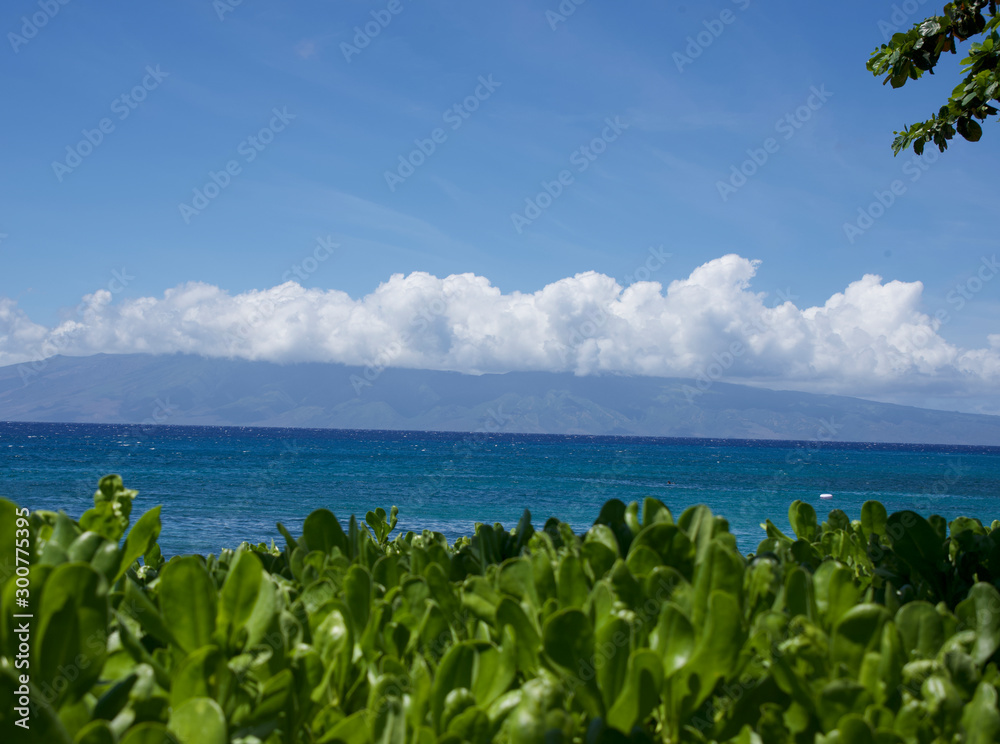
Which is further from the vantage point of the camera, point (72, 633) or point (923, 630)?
point (923, 630)

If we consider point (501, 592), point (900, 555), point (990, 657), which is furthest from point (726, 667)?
point (900, 555)

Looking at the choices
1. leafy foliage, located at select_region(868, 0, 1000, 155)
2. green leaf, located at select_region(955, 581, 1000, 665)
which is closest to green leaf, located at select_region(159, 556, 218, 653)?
green leaf, located at select_region(955, 581, 1000, 665)

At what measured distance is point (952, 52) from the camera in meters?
3.61

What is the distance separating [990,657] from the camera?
48.9 inches

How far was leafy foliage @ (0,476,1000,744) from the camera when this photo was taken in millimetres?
867

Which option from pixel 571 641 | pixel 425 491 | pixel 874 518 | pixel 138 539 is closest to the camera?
pixel 571 641

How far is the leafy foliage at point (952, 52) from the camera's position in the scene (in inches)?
131

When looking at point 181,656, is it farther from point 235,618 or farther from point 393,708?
point 393,708

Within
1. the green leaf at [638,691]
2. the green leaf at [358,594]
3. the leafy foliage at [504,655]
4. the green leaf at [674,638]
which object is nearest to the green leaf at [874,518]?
the leafy foliage at [504,655]

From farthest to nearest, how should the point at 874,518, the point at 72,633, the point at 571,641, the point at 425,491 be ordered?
the point at 425,491 → the point at 874,518 → the point at 571,641 → the point at 72,633

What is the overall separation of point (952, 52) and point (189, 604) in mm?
4267

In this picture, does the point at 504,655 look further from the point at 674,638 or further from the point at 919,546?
the point at 919,546

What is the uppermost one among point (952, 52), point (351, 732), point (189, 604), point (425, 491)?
point (952, 52)

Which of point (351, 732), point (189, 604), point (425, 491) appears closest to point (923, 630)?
point (351, 732)
